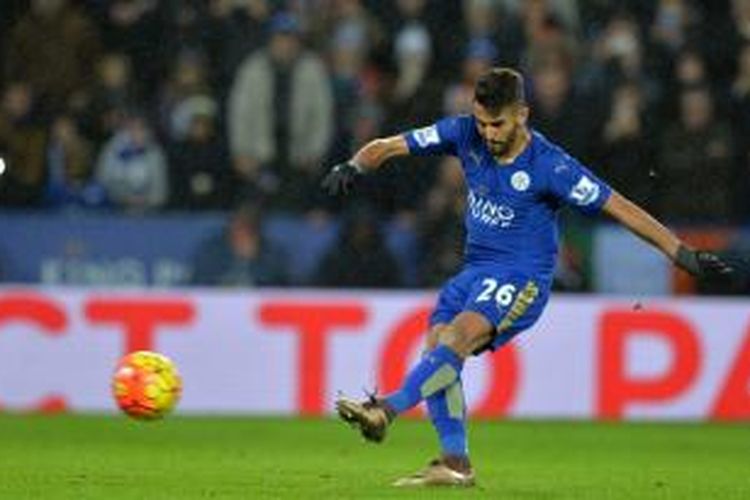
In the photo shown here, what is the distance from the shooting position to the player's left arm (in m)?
8.30

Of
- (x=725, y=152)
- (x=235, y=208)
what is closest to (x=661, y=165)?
(x=725, y=152)

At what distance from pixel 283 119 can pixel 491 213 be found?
6211 mm

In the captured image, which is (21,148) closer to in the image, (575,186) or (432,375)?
(432,375)

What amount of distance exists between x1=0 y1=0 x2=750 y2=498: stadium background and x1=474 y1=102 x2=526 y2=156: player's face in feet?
17.5

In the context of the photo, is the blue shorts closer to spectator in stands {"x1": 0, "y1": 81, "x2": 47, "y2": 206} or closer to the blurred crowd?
the blurred crowd

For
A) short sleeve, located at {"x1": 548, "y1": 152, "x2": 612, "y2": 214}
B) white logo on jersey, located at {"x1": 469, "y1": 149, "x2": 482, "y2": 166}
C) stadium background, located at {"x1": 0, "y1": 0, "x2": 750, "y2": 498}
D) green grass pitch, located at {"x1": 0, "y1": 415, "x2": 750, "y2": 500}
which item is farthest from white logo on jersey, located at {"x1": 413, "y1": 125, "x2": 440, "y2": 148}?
stadium background, located at {"x1": 0, "y1": 0, "x2": 750, "y2": 498}

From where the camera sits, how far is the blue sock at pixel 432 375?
27.5 feet

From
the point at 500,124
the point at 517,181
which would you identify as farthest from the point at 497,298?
the point at 500,124

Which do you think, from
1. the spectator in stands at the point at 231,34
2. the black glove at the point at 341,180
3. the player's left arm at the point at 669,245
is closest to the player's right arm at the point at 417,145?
the black glove at the point at 341,180

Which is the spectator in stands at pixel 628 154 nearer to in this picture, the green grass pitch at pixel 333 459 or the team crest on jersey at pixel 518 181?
the green grass pitch at pixel 333 459

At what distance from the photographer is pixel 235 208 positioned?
1454cm

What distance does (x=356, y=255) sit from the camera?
47.2 ft

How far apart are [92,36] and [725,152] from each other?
15.8 ft

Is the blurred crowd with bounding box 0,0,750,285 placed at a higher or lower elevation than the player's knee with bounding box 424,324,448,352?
higher
